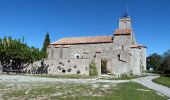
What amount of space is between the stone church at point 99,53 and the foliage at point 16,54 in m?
3.26

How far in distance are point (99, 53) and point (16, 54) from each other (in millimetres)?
16308

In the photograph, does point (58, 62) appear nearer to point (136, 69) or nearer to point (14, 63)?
point (14, 63)

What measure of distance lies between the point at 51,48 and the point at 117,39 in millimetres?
17793

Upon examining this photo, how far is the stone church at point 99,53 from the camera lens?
56719 millimetres

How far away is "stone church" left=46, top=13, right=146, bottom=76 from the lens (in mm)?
56719

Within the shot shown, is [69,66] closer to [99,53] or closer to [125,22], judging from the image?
[99,53]

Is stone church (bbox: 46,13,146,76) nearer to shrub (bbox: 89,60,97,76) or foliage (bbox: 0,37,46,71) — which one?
shrub (bbox: 89,60,97,76)

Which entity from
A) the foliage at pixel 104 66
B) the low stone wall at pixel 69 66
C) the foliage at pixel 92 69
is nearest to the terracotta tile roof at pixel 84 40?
the foliage at pixel 104 66

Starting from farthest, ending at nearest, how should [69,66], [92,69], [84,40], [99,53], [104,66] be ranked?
1. [84,40]
2. [99,53]
3. [69,66]
4. [104,66]
5. [92,69]

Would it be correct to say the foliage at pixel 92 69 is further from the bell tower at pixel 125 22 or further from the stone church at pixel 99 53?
the bell tower at pixel 125 22

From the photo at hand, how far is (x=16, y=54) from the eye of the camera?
5681cm

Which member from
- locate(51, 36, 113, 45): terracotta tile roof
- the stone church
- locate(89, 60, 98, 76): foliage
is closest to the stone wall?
the stone church

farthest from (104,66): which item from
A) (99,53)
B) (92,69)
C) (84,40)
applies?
(84,40)

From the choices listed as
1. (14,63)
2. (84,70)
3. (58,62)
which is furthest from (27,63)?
(84,70)
